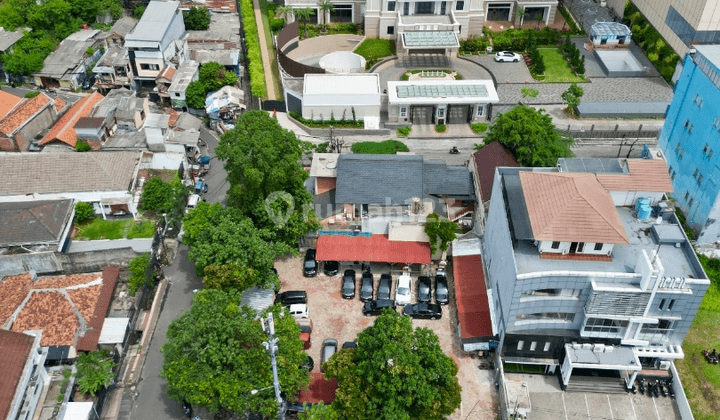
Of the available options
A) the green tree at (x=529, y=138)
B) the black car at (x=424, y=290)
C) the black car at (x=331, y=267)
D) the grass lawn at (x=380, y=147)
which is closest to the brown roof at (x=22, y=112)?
the grass lawn at (x=380, y=147)

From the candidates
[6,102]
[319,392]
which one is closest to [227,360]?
[319,392]

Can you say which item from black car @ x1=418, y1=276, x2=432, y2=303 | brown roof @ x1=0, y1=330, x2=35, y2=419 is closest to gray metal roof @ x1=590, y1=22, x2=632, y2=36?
black car @ x1=418, y1=276, x2=432, y2=303

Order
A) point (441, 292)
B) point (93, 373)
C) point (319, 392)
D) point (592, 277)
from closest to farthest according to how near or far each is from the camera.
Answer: point (592, 277) < point (93, 373) < point (319, 392) < point (441, 292)

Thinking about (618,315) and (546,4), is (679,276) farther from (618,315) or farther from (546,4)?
(546,4)

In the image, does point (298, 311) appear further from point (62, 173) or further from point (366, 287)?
point (62, 173)

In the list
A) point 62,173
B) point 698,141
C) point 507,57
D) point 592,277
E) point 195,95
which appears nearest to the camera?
point 592,277

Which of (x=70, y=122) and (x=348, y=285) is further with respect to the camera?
(x=70, y=122)
